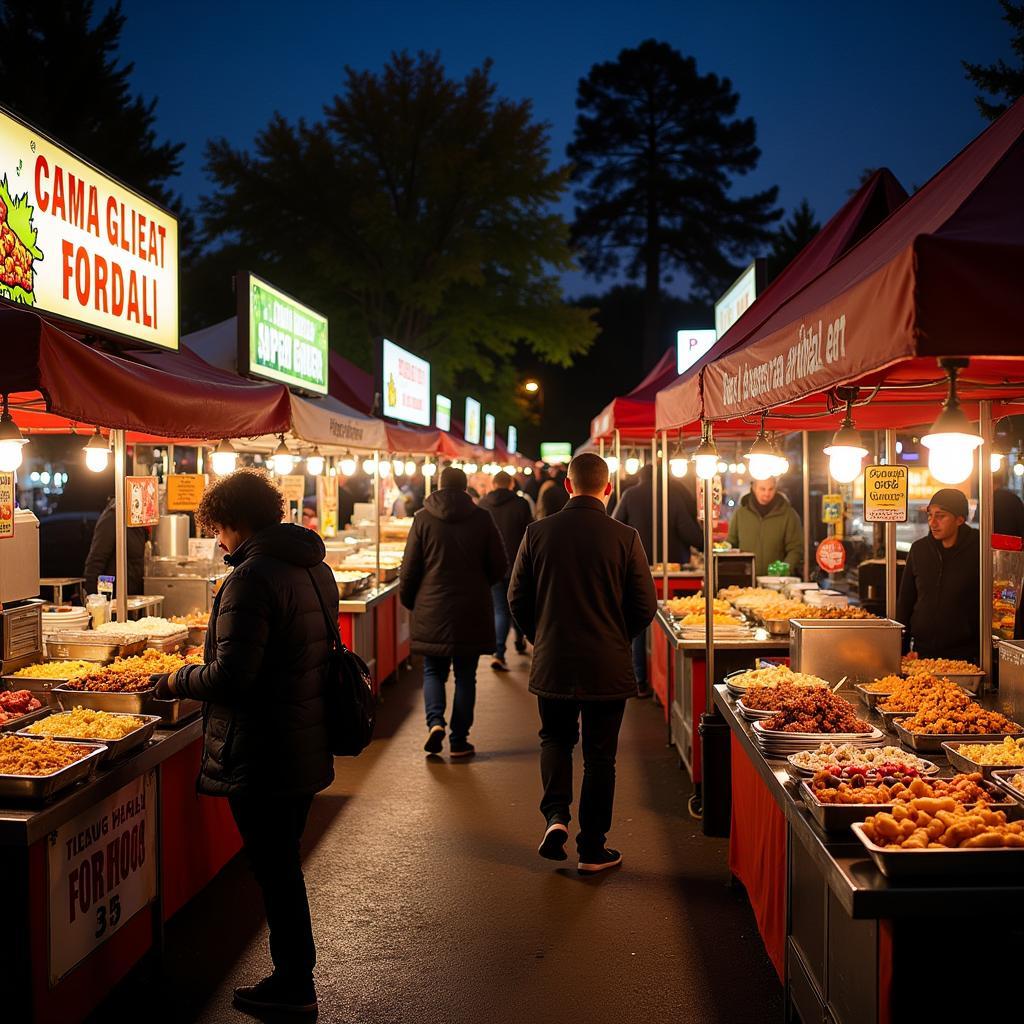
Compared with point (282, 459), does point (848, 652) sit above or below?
below

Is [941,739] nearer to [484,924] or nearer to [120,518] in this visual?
[484,924]

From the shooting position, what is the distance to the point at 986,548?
19.2 ft

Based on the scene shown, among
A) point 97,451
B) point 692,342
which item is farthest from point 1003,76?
point 97,451

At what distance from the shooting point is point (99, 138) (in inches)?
1232

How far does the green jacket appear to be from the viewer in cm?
1139

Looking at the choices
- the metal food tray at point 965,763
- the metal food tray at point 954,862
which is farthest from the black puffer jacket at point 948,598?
the metal food tray at point 954,862

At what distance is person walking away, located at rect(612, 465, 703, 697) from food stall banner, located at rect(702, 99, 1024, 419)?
6486mm

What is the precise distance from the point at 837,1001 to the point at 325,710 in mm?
2222

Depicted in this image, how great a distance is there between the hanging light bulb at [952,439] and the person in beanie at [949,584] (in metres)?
3.72

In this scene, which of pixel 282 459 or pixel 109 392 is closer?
pixel 109 392

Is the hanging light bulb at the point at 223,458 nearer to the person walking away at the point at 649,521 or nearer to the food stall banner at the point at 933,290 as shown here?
the person walking away at the point at 649,521

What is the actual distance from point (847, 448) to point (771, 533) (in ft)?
20.4

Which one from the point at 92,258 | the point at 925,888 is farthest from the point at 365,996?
the point at 92,258

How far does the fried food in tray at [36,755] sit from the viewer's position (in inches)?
157
